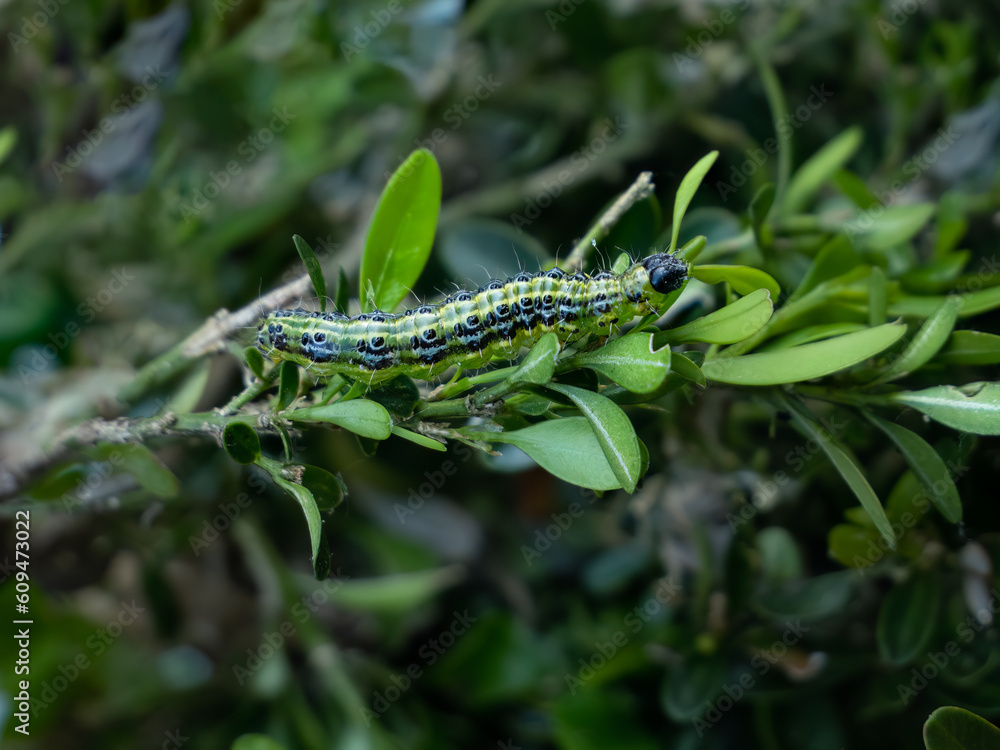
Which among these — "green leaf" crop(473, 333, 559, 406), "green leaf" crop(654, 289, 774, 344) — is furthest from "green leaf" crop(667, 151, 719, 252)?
"green leaf" crop(473, 333, 559, 406)

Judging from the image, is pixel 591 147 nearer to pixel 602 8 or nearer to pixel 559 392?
pixel 602 8

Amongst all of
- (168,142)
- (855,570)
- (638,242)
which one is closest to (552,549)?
(855,570)

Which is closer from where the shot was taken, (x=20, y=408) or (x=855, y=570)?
(x=855, y=570)

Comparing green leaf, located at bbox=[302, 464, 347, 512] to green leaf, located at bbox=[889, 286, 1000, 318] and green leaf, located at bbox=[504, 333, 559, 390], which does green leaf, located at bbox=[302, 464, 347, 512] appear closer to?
green leaf, located at bbox=[504, 333, 559, 390]

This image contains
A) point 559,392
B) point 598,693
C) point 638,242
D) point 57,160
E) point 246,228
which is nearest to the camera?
point 559,392

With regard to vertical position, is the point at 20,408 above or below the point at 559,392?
below

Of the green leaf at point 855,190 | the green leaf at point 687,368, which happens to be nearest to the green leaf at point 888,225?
the green leaf at point 855,190
